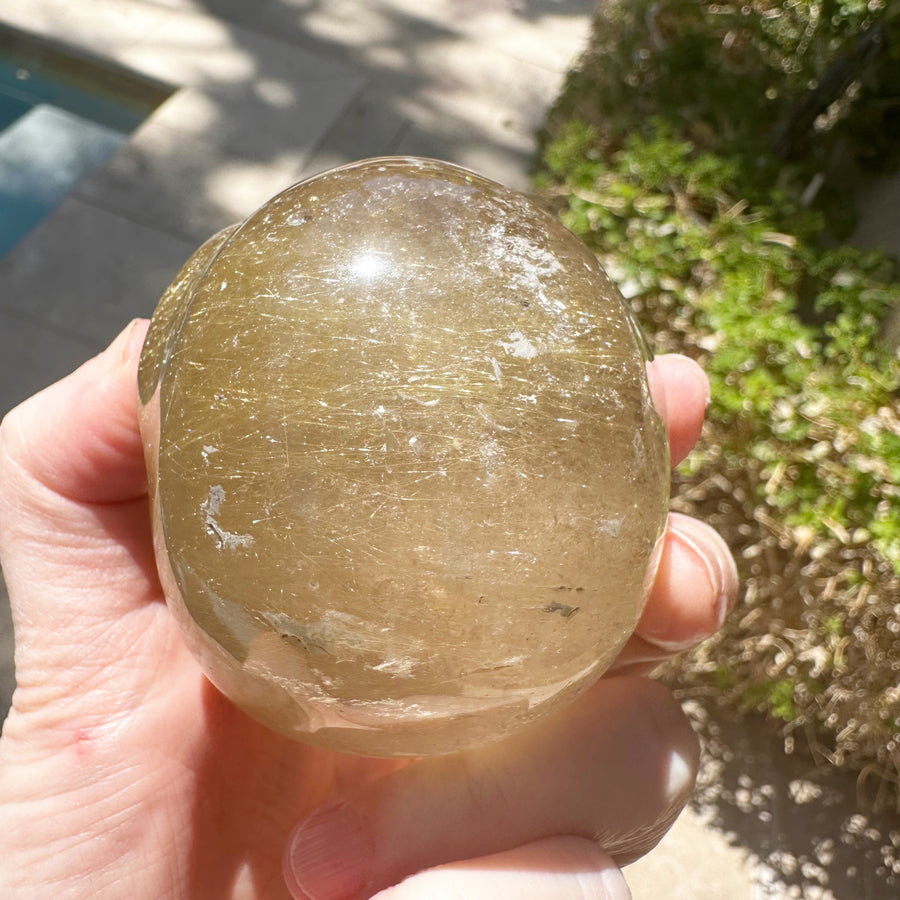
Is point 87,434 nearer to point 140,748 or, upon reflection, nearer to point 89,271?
point 140,748

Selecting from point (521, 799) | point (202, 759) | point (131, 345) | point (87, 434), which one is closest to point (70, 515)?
point (87, 434)

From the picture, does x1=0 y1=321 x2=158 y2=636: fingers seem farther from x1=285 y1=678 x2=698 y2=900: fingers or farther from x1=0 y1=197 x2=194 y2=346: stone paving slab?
x1=0 y1=197 x2=194 y2=346: stone paving slab

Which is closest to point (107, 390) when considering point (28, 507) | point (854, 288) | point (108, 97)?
point (28, 507)

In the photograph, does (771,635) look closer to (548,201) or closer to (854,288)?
(854,288)

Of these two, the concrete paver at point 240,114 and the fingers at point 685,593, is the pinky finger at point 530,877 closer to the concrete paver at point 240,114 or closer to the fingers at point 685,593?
the fingers at point 685,593

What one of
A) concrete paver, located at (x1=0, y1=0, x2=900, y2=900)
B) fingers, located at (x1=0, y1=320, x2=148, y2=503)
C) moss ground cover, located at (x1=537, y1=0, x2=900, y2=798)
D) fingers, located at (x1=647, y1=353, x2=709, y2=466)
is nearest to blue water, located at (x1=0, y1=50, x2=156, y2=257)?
concrete paver, located at (x1=0, y1=0, x2=900, y2=900)

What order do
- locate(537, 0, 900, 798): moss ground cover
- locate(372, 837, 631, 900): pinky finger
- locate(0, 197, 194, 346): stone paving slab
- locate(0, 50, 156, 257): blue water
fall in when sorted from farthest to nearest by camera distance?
1. locate(0, 50, 156, 257): blue water
2. locate(0, 197, 194, 346): stone paving slab
3. locate(537, 0, 900, 798): moss ground cover
4. locate(372, 837, 631, 900): pinky finger

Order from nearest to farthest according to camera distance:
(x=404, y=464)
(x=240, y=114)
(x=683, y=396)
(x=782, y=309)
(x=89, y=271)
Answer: (x=404, y=464)
(x=683, y=396)
(x=782, y=309)
(x=89, y=271)
(x=240, y=114)
